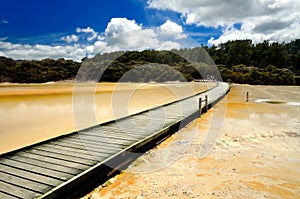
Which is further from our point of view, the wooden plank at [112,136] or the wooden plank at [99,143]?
the wooden plank at [112,136]

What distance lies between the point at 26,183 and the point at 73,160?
81 centimetres

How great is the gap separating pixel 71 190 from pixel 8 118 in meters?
8.03

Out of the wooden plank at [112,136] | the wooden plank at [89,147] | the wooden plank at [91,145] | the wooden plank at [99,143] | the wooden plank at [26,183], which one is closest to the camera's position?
the wooden plank at [26,183]

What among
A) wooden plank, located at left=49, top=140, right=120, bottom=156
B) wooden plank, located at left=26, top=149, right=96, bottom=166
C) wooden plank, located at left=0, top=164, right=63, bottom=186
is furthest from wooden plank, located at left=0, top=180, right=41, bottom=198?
wooden plank, located at left=49, top=140, right=120, bottom=156

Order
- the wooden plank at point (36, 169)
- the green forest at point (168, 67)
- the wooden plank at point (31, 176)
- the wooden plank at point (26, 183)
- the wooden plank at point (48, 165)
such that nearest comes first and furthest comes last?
the wooden plank at point (26, 183) < the wooden plank at point (31, 176) < the wooden plank at point (36, 169) < the wooden plank at point (48, 165) < the green forest at point (168, 67)

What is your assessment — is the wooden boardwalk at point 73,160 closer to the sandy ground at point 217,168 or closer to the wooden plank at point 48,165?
the wooden plank at point 48,165

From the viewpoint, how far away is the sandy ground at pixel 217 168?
10.9 ft

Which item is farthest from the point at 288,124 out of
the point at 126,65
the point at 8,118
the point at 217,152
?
the point at 126,65

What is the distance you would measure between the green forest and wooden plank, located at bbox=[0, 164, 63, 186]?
114ft

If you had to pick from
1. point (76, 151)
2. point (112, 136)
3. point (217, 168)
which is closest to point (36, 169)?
point (76, 151)

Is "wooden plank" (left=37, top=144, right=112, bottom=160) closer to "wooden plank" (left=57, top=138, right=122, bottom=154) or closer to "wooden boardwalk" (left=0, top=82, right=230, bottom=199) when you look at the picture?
"wooden boardwalk" (left=0, top=82, right=230, bottom=199)

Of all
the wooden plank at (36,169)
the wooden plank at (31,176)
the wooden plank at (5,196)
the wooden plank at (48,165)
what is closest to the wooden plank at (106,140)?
the wooden plank at (48,165)

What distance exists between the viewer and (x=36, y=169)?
314 cm

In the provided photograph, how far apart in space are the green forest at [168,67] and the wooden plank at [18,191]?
35145 mm
